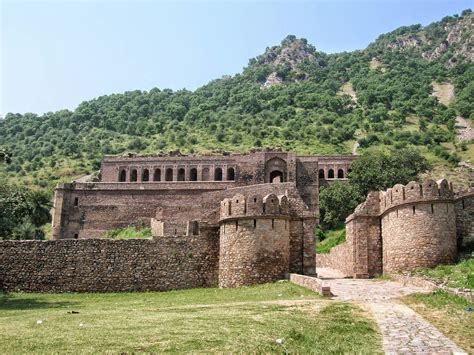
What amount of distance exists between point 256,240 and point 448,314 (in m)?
8.99

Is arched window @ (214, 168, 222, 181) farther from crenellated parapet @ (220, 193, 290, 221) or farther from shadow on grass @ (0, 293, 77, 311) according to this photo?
crenellated parapet @ (220, 193, 290, 221)

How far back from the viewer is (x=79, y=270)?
23.3 metres

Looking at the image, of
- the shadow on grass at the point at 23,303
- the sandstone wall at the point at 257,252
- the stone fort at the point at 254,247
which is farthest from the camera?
the sandstone wall at the point at 257,252

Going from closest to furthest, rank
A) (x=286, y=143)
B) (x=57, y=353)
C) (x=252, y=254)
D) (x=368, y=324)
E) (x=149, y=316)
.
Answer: (x=57, y=353)
(x=368, y=324)
(x=149, y=316)
(x=252, y=254)
(x=286, y=143)

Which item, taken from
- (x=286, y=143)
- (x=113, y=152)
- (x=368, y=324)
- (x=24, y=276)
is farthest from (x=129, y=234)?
(x=113, y=152)

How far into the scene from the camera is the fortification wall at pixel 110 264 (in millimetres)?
22594

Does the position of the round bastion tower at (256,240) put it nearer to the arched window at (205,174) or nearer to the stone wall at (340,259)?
the stone wall at (340,259)

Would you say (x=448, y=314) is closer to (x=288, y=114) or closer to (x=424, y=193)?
(x=424, y=193)

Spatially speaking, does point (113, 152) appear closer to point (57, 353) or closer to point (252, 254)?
point (252, 254)

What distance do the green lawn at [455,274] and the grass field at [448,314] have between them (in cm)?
174

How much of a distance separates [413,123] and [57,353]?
10842cm

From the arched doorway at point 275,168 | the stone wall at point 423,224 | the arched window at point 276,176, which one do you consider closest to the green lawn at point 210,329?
the stone wall at point 423,224

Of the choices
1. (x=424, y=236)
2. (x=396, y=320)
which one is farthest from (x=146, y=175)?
(x=396, y=320)

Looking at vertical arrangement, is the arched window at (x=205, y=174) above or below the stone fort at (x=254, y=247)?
above
